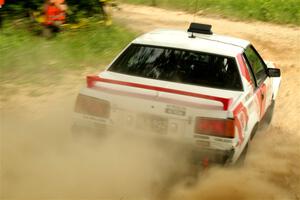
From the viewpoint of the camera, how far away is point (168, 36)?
589cm

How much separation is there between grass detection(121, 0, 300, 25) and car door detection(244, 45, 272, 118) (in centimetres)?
1270

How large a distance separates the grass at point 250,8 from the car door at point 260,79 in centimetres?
1270

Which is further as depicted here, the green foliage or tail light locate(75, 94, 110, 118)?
the green foliage

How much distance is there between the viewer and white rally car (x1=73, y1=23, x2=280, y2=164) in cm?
459

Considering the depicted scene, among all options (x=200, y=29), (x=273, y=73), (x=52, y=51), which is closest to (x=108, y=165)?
(x=200, y=29)

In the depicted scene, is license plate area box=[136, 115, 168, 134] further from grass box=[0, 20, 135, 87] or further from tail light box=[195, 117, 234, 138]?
grass box=[0, 20, 135, 87]

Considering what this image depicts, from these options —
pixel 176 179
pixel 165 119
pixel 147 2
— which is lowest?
pixel 147 2

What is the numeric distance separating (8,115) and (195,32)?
2.96m

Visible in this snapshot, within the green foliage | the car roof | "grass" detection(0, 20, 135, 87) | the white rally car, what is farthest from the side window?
the green foliage

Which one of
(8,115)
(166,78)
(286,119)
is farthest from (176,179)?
(286,119)

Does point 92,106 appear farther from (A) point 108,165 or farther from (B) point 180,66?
(B) point 180,66

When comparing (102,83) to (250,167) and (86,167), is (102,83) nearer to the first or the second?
(86,167)

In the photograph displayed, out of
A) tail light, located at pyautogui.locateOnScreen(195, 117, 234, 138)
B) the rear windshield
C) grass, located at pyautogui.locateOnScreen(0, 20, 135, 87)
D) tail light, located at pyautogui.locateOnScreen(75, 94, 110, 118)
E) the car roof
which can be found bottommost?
grass, located at pyautogui.locateOnScreen(0, 20, 135, 87)

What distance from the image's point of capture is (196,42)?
5699 millimetres
